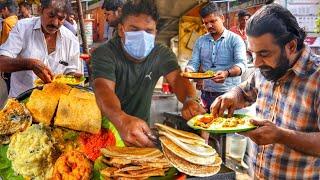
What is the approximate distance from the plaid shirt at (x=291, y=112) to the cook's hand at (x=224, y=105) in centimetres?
16

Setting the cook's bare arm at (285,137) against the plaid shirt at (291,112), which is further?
the plaid shirt at (291,112)

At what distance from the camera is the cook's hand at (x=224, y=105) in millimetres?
2490

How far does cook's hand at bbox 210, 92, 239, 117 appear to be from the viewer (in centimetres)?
249

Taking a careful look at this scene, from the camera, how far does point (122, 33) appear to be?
2371 millimetres

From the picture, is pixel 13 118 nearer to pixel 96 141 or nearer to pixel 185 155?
pixel 96 141

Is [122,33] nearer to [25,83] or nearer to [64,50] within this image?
[64,50]

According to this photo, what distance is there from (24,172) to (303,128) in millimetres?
1639

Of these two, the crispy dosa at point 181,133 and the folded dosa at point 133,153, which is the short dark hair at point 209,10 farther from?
the folded dosa at point 133,153

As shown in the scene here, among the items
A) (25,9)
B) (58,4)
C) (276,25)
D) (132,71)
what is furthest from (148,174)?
(25,9)

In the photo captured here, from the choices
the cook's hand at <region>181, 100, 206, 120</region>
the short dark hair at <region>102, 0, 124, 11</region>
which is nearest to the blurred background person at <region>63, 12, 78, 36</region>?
the short dark hair at <region>102, 0, 124, 11</region>

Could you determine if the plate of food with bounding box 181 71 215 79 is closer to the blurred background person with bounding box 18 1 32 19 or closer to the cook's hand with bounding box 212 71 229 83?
the cook's hand with bounding box 212 71 229 83

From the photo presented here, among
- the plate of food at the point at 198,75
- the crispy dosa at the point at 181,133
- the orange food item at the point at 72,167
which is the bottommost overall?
the orange food item at the point at 72,167

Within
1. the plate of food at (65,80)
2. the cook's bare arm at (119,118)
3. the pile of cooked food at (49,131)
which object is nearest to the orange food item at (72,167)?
the pile of cooked food at (49,131)

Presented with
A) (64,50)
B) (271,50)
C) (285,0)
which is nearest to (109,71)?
(64,50)
